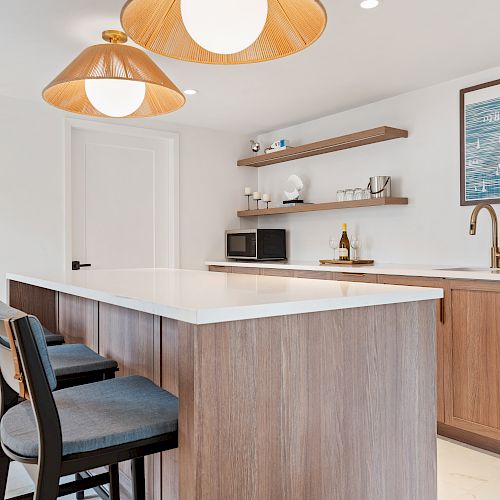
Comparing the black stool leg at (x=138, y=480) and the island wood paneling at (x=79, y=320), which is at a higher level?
the island wood paneling at (x=79, y=320)

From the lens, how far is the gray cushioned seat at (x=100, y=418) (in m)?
1.20

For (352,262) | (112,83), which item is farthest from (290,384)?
(352,262)

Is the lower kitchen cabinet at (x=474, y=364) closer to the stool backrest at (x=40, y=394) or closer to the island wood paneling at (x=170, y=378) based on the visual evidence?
the island wood paneling at (x=170, y=378)

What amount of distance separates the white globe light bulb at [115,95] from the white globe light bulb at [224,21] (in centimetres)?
82

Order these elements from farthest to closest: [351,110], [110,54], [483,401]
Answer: [351,110], [483,401], [110,54]

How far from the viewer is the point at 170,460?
1604mm

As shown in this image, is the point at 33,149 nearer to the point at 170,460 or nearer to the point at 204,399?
the point at 170,460

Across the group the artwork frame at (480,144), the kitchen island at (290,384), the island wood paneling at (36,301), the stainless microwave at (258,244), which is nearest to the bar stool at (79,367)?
the kitchen island at (290,384)

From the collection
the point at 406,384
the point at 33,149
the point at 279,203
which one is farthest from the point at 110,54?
the point at 279,203

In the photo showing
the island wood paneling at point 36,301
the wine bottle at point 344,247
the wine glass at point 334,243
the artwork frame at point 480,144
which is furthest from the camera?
the wine glass at point 334,243

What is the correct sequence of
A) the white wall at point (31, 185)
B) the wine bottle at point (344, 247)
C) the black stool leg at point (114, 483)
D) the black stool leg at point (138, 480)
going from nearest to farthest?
the black stool leg at point (138, 480) → the black stool leg at point (114, 483) → the white wall at point (31, 185) → the wine bottle at point (344, 247)

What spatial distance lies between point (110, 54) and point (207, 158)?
9.04 ft

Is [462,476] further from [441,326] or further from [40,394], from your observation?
[40,394]

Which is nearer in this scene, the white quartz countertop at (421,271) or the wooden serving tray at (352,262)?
the white quartz countertop at (421,271)
